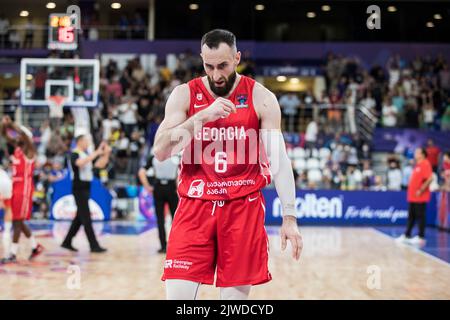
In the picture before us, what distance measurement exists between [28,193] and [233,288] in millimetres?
6616

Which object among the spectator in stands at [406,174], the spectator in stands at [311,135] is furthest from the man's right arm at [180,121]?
the spectator in stands at [311,135]

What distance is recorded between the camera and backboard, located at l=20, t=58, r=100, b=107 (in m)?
16.2

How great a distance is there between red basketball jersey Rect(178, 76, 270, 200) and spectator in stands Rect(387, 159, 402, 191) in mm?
16101

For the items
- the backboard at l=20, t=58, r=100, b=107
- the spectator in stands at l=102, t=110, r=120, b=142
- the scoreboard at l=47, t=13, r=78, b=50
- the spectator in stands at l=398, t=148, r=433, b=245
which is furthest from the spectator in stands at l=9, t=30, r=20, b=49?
the spectator in stands at l=398, t=148, r=433, b=245

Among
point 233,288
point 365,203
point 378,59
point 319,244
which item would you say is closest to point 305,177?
point 365,203

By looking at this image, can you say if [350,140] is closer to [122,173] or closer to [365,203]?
[365,203]

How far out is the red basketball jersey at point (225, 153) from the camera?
4.09 m

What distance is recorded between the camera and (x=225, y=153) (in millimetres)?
4109

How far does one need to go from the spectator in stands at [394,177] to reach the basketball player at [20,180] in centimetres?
1194

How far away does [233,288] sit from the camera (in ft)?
13.5

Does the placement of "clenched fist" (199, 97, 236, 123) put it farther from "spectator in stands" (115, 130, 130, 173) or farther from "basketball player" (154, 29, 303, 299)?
"spectator in stands" (115, 130, 130, 173)

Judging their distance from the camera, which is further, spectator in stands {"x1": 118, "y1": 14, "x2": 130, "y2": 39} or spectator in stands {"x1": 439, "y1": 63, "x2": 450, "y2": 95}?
spectator in stands {"x1": 118, "y1": 14, "x2": 130, "y2": 39}

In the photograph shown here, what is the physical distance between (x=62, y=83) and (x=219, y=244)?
13.1 meters

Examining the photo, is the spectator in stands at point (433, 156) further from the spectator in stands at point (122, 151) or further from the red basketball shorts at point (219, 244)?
the red basketball shorts at point (219, 244)
